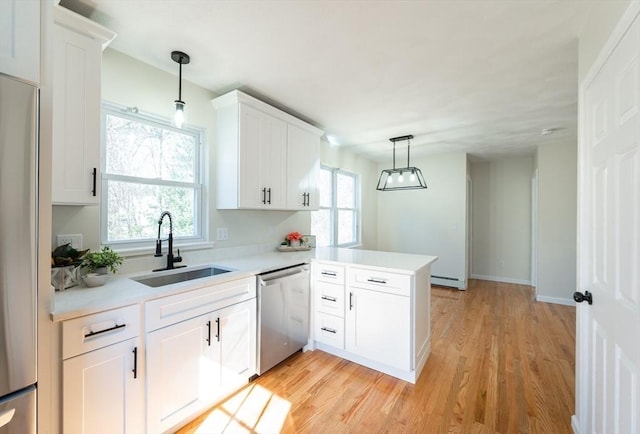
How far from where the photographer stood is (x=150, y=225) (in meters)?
2.21

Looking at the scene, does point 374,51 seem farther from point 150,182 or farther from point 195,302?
point 195,302

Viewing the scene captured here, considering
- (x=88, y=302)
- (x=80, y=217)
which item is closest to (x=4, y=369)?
(x=88, y=302)

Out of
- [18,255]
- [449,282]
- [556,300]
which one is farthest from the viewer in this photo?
[449,282]

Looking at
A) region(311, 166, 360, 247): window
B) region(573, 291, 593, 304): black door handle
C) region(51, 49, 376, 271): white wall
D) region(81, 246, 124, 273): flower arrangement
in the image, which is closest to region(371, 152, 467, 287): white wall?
region(311, 166, 360, 247): window

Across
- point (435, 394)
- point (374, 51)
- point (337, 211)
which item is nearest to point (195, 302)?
point (435, 394)

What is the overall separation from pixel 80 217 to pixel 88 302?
76cm

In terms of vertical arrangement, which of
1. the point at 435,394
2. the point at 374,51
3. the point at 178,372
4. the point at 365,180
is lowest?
the point at 435,394

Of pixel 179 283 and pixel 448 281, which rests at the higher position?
pixel 179 283

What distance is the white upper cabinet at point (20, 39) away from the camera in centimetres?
95

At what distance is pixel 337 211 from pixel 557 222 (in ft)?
11.3

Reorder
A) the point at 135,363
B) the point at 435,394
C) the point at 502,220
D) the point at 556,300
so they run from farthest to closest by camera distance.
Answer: the point at 502,220 → the point at 556,300 → the point at 435,394 → the point at 135,363

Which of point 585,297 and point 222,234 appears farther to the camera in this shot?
point 222,234

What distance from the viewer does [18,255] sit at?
93 cm

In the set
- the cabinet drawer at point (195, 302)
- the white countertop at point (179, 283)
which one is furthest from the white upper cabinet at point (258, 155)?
the cabinet drawer at point (195, 302)
